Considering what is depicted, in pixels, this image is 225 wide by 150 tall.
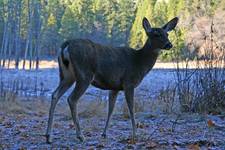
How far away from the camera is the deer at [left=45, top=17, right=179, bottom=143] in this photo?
25.1 feet

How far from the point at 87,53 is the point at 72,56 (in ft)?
0.83

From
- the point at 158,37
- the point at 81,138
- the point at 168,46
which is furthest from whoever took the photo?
the point at 158,37

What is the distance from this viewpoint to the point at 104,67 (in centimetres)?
789

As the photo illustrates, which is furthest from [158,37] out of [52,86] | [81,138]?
[52,86]

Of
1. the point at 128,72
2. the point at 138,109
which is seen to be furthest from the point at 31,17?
the point at 128,72

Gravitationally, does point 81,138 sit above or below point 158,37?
below

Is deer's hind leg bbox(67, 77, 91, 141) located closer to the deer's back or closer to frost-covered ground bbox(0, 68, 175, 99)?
the deer's back

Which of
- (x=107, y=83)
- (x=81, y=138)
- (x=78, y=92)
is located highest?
(x=107, y=83)

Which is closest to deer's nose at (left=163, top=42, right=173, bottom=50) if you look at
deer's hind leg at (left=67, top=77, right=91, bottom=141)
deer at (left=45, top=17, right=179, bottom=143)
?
deer at (left=45, top=17, right=179, bottom=143)

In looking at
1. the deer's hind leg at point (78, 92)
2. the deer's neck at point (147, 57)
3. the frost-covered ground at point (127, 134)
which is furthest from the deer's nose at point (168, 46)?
the deer's hind leg at point (78, 92)

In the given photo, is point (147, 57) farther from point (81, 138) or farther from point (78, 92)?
point (81, 138)

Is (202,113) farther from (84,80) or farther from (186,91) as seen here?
(84,80)

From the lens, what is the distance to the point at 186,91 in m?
12.1

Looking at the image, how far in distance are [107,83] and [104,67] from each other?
27 centimetres
